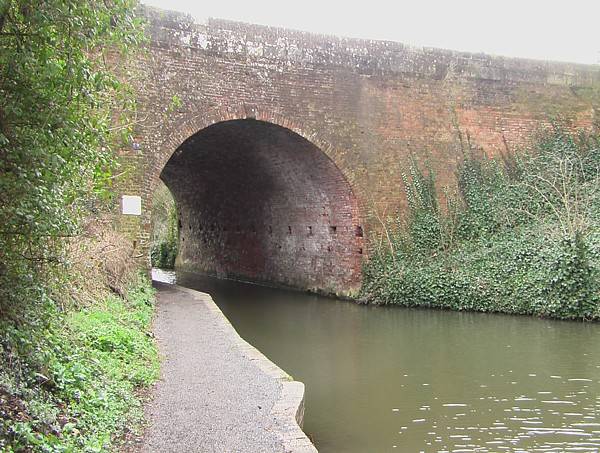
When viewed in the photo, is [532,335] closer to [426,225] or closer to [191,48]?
[426,225]

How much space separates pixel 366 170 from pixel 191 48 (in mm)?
4565

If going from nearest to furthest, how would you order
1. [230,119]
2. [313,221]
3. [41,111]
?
[41,111] → [230,119] → [313,221]

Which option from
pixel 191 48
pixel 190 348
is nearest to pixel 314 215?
pixel 191 48

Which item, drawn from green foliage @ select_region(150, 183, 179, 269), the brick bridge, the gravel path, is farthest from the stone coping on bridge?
green foliage @ select_region(150, 183, 179, 269)

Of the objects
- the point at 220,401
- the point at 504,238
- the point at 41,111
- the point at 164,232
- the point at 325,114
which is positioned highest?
the point at 325,114

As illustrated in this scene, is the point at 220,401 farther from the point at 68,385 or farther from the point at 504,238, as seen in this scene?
the point at 504,238

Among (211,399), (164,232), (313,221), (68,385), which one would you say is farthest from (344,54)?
(164,232)

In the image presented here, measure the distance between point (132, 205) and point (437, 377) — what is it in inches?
273

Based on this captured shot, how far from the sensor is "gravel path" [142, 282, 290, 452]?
4.19m

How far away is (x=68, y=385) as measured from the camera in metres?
4.47

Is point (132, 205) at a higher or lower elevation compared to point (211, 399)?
higher

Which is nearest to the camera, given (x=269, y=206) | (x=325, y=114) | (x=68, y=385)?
(x=68, y=385)

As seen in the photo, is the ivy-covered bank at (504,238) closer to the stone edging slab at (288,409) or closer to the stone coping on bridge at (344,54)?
the stone coping on bridge at (344,54)

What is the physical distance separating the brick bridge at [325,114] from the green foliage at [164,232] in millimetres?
12027
